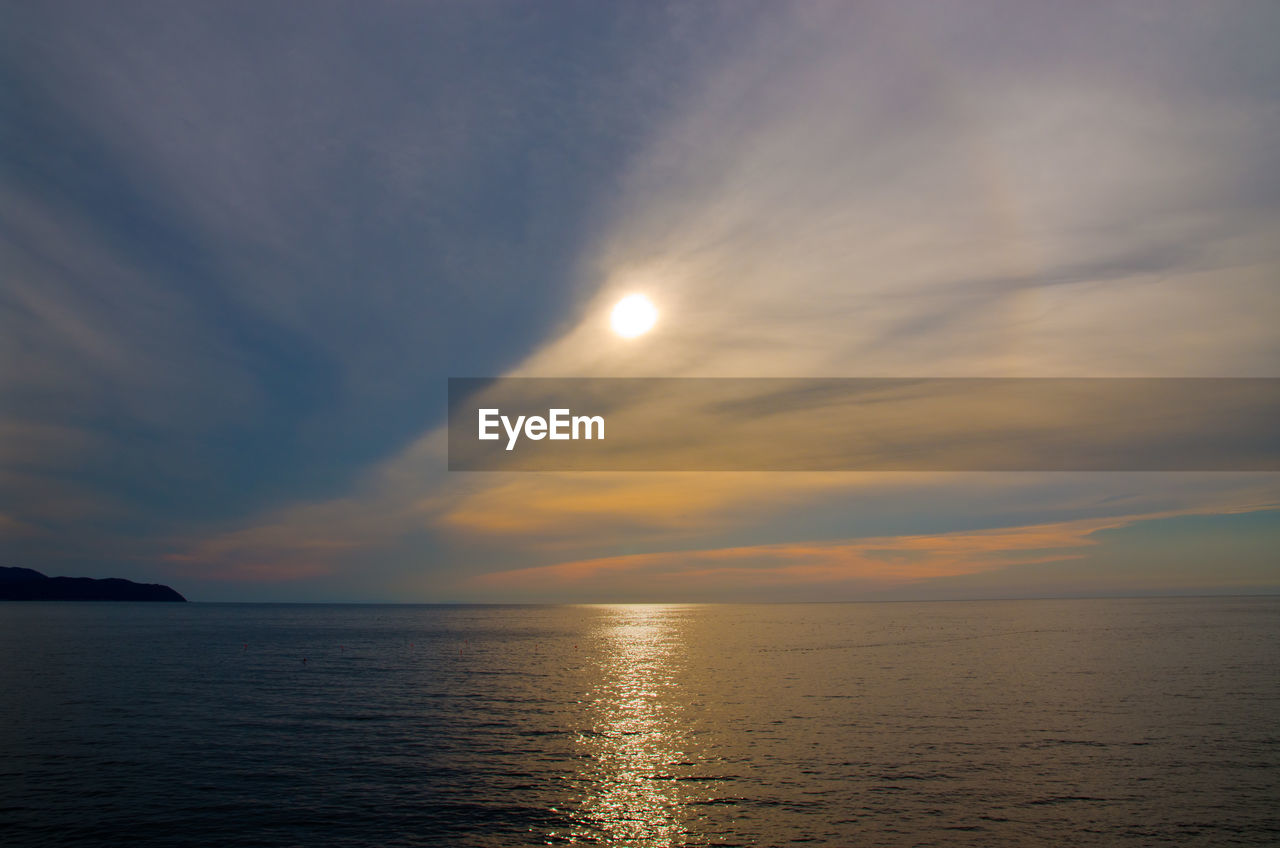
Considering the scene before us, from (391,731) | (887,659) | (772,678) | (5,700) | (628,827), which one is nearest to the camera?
(628,827)

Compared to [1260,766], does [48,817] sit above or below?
above

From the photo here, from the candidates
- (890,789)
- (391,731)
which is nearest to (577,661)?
(391,731)

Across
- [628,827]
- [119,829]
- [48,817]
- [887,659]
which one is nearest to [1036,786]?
[628,827]

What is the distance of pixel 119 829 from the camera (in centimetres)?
3362

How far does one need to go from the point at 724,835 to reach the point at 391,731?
106 ft

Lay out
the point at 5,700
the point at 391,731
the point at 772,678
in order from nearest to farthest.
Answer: the point at 391,731 < the point at 5,700 < the point at 772,678

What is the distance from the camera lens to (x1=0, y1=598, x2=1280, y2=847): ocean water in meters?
34.1

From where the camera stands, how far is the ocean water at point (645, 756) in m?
34.1

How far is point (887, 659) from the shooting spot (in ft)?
365

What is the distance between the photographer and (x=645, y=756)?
157 feet

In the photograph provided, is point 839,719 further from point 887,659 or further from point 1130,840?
point 887,659

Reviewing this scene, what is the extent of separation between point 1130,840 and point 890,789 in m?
11.0

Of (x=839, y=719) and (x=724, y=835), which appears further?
(x=839, y=719)

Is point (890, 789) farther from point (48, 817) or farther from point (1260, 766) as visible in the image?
point (48, 817)
